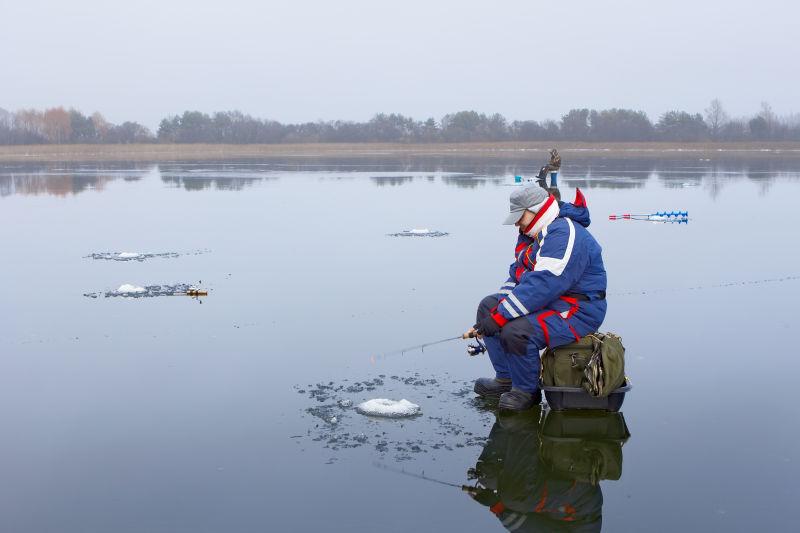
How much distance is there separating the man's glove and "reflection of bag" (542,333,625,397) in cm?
33

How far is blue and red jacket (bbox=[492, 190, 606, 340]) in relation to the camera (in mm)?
5211

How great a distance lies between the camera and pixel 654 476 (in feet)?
14.4

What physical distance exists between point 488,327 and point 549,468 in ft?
3.55

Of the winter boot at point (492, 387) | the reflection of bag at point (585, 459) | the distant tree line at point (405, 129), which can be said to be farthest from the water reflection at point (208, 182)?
the distant tree line at point (405, 129)

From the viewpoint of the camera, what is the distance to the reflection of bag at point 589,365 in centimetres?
500

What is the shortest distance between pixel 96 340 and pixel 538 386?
12.4 ft

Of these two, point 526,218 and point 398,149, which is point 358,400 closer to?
point 526,218

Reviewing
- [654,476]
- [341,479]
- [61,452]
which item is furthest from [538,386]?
[61,452]

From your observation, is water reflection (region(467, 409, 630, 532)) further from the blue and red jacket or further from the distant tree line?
the distant tree line

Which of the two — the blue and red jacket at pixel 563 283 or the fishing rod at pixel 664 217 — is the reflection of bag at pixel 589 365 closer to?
the blue and red jacket at pixel 563 283

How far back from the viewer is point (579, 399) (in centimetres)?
523

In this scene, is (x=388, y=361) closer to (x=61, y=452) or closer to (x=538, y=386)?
Answer: (x=538, y=386)

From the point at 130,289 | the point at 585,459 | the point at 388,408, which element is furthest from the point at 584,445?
the point at 130,289

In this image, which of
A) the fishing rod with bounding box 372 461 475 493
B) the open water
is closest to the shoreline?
the open water
